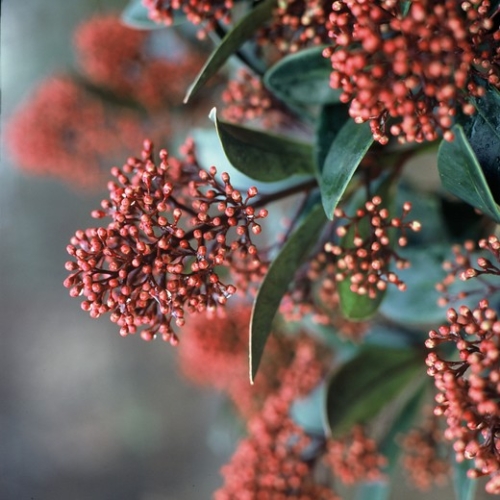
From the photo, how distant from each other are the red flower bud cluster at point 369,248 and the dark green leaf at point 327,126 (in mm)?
78

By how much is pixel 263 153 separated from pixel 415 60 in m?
0.28

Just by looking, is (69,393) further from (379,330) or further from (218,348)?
(379,330)

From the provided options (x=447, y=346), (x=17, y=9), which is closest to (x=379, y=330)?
(x=447, y=346)

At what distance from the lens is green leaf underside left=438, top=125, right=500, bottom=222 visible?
0.58 meters

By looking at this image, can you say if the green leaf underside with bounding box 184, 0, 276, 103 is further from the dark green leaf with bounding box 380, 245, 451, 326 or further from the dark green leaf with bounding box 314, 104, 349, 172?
the dark green leaf with bounding box 380, 245, 451, 326

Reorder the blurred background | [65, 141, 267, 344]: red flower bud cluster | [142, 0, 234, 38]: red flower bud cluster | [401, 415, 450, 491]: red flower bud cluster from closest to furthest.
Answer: [65, 141, 267, 344]: red flower bud cluster → [142, 0, 234, 38]: red flower bud cluster → [401, 415, 450, 491]: red flower bud cluster → the blurred background

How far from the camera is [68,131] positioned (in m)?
1.39

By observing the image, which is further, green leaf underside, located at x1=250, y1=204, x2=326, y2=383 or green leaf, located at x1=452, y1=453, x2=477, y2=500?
green leaf, located at x1=452, y1=453, x2=477, y2=500

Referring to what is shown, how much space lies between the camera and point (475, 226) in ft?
2.99

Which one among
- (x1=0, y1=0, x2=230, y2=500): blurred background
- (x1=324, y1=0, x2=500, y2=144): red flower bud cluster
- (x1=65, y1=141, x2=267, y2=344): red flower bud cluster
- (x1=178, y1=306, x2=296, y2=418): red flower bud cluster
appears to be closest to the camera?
(x1=324, y1=0, x2=500, y2=144): red flower bud cluster

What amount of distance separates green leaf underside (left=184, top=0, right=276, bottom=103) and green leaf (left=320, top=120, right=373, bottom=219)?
0.16 metres

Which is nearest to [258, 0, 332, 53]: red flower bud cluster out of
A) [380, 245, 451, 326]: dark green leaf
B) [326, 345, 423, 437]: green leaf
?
[380, 245, 451, 326]: dark green leaf

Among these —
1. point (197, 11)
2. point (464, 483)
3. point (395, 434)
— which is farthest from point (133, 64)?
point (464, 483)

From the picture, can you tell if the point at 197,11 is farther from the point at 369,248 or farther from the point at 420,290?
the point at 420,290
